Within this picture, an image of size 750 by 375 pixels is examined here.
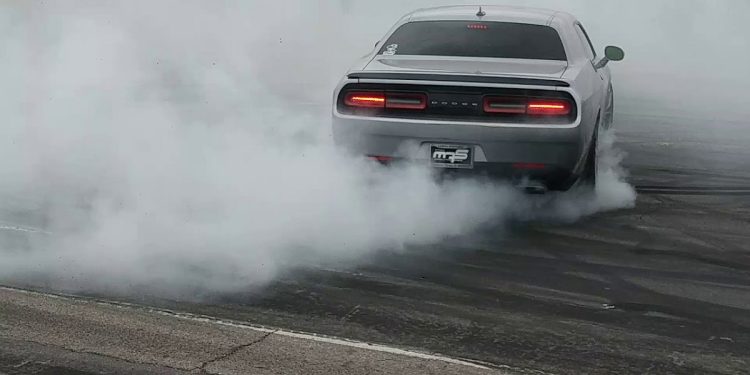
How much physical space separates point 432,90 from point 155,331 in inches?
102

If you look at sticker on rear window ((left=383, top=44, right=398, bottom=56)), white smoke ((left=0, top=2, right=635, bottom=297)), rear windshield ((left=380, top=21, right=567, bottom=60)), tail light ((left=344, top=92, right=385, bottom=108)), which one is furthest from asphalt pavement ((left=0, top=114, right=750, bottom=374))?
sticker on rear window ((left=383, top=44, right=398, bottom=56))

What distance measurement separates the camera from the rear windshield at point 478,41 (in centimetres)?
710

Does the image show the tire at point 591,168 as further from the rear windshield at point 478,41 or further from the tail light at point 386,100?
the tail light at point 386,100

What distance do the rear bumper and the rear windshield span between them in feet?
3.17

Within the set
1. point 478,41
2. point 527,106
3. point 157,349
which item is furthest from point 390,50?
point 157,349

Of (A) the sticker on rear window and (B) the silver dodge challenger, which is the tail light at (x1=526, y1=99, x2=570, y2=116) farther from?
(A) the sticker on rear window

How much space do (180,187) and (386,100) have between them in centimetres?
161

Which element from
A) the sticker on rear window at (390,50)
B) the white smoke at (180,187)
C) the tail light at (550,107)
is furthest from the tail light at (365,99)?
the tail light at (550,107)

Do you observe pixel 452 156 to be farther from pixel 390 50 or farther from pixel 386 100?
pixel 390 50

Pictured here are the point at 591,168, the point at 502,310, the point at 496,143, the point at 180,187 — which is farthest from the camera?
the point at 591,168

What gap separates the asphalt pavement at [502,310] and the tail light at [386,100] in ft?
2.99

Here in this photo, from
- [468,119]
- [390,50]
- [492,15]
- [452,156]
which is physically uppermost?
[492,15]

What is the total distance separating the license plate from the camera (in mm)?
6285

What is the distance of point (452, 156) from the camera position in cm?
630
